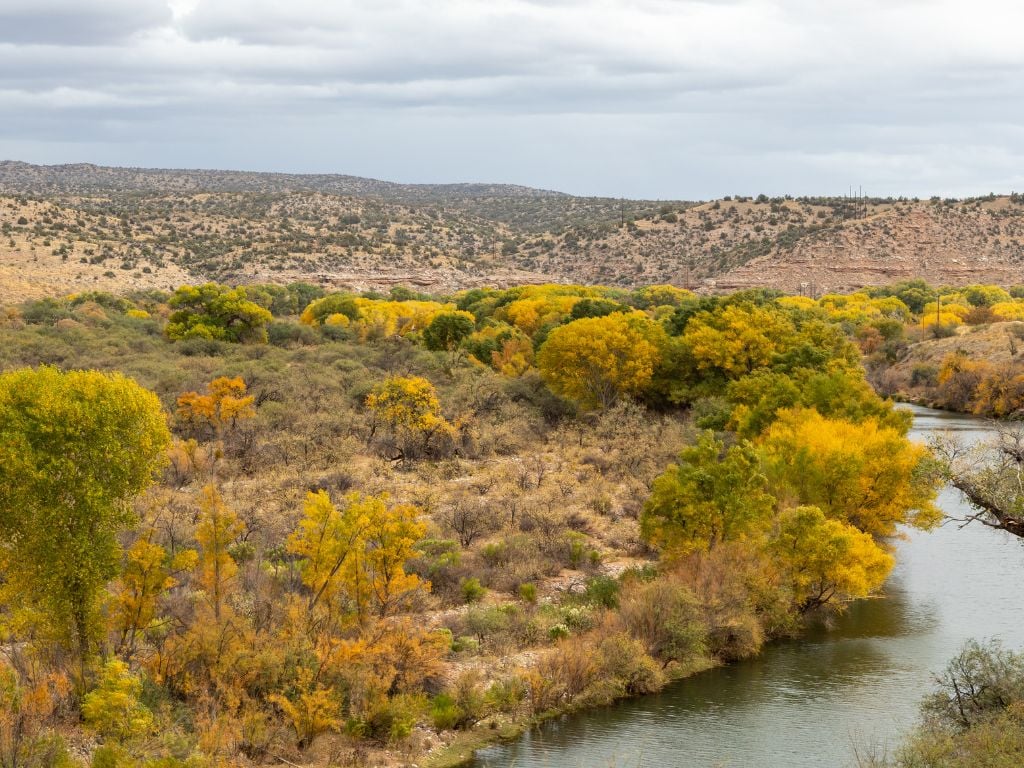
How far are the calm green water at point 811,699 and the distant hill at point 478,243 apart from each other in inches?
3461

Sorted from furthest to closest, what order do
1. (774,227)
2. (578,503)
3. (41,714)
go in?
1. (774,227)
2. (578,503)
3. (41,714)

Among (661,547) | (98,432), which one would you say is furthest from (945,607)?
(98,432)

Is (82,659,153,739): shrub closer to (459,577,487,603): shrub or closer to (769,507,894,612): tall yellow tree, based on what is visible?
(459,577,487,603): shrub

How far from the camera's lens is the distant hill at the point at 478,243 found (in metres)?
121

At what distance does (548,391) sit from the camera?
65562 millimetres

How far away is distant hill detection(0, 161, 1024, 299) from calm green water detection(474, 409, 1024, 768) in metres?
87.9

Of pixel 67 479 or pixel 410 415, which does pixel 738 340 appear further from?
pixel 67 479

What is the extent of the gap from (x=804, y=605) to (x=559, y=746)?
11.9 metres

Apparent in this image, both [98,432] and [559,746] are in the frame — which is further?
[559,746]

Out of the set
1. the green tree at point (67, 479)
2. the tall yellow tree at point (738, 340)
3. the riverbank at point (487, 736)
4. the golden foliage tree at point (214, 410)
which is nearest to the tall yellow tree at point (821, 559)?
the riverbank at point (487, 736)

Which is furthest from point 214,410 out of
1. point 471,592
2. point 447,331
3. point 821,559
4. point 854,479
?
point 821,559

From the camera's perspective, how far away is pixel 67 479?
24.4m

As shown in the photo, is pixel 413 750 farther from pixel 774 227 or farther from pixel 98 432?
pixel 774 227

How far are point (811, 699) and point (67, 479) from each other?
62.2 feet
